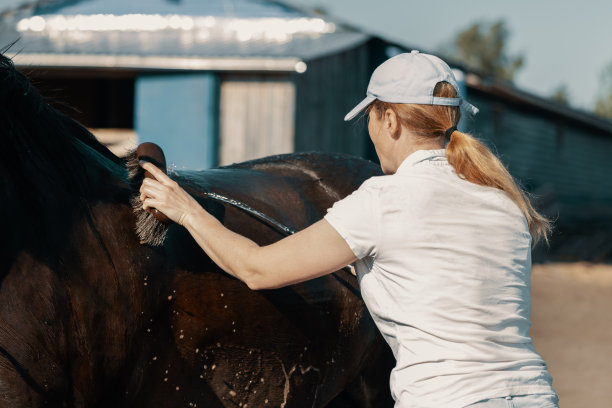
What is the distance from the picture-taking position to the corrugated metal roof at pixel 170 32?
1020cm

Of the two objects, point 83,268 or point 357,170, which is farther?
point 357,170

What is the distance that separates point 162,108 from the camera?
10.6m

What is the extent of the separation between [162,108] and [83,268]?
352 inches

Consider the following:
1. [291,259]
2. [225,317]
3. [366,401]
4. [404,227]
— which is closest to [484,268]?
[404,227]

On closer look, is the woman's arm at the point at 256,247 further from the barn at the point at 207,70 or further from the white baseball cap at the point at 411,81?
the barn at the point at 207,70

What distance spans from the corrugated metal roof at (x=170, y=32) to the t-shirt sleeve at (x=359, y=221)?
802 centimetres

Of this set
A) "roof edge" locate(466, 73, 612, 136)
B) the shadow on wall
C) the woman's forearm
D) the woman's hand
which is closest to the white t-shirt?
the woman's forearm

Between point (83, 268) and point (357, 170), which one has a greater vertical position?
point (83, 268)

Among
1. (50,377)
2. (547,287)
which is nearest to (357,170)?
(50,377)

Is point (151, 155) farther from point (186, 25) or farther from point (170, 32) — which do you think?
point (186, 25)

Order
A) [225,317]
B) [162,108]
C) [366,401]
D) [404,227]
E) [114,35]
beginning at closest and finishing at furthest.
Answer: [404,227] → [225,317] → [366,401] → [162,108] → [114,35]

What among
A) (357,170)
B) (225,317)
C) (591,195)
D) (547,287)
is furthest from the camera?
(591,195)

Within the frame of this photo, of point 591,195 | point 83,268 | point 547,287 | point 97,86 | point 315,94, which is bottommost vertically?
point 591,195

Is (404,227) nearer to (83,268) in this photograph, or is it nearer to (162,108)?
(83,268)
